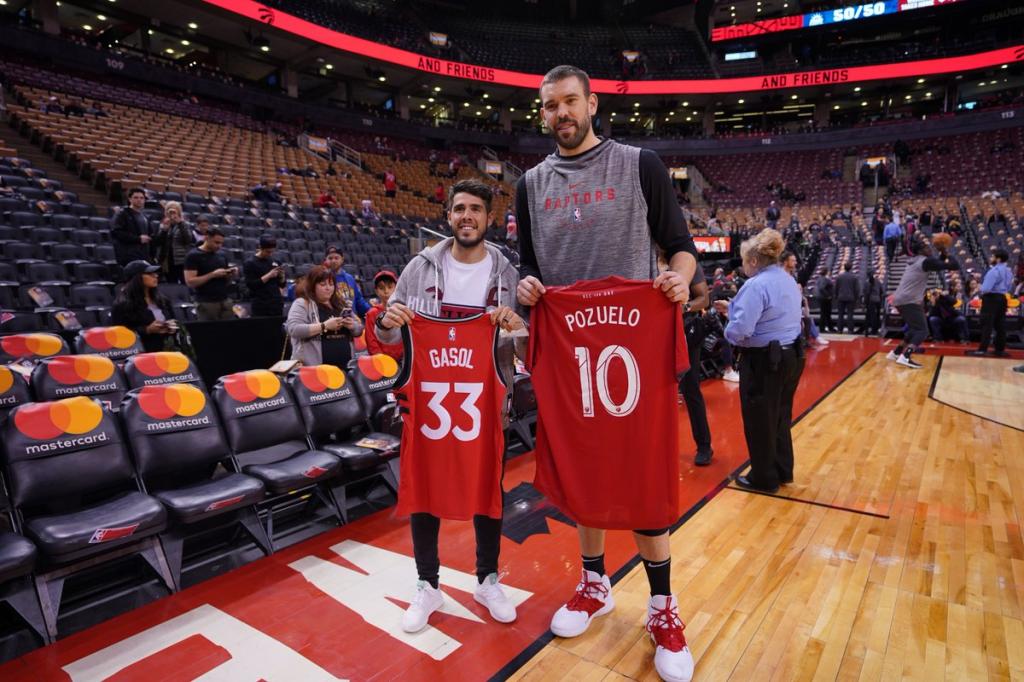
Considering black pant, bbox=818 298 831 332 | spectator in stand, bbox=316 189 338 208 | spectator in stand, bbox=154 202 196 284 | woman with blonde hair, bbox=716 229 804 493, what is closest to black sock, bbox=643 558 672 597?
woman with blonde hair, bbox=716 229 804 493

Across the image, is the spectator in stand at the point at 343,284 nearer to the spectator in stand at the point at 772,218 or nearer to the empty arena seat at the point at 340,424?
the empty arena seat at the point at 340,424

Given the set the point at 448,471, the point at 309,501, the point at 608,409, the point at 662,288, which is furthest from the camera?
the point at 309,501

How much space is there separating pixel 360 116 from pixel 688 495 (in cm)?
2321

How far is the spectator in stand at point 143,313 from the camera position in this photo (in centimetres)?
399

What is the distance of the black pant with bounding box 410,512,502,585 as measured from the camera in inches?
80.4

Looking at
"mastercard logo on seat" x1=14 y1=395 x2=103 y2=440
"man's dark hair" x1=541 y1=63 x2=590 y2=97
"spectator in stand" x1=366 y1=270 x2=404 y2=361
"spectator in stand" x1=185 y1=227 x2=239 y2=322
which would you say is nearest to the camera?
"man's dark hair" x1=541 y1=63 x2=590 y2=97

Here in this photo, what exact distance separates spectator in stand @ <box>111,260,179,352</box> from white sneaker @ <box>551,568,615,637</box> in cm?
357

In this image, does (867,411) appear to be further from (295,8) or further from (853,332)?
(295,8)

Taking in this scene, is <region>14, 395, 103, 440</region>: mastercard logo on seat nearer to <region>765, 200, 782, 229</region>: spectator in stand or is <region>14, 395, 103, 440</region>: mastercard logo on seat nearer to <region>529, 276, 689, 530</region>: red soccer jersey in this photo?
<region>529, 276, 689, 530</region>: red soccer jersey

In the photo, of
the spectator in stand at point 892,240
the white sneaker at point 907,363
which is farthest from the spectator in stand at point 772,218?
the white sneaker at point 907,363

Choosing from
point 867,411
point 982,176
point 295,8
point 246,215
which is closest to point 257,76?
point 295,8

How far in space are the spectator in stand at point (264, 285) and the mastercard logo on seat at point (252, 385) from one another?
5.96 feet

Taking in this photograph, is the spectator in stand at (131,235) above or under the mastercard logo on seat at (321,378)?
above

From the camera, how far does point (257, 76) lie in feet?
80.1
